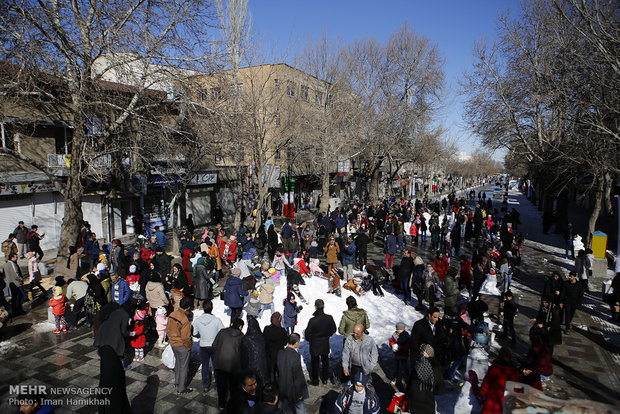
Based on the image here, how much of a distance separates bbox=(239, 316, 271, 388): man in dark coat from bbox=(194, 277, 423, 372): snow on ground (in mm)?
2153

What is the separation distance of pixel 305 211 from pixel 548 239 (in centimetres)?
1928

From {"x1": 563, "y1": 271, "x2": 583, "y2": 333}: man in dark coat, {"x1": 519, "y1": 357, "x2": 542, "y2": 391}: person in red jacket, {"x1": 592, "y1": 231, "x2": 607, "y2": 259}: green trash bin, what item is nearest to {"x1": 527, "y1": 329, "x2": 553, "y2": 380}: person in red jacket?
{"x1": 519, "y1": 357, "x2": 542, "y2": 391}: person in red jacket

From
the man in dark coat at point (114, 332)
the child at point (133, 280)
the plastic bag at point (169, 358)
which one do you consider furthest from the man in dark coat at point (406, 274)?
the man in dark coat at point (114, 332)

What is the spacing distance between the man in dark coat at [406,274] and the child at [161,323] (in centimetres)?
658

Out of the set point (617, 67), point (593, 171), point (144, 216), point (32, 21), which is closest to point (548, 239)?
point (593, 171)

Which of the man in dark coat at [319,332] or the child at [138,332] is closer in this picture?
the man in dark coat at [319,332]

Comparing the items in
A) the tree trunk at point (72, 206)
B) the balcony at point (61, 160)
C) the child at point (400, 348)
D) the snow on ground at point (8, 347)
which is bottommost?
the snow on ground at point (8, 347)

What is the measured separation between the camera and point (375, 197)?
37125 millimetres

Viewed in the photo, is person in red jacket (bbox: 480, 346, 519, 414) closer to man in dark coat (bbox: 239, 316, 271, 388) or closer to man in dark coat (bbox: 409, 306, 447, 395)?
man in dark coat (bbox: 409, 306, 447, 395)

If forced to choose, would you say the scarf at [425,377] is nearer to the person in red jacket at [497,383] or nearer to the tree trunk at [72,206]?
A: the person in red jacket at [497,383]

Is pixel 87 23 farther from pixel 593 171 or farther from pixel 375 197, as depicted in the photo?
pixel 375 197

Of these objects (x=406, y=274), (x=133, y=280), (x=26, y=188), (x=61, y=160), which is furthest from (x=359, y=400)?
(x=61, y=160)

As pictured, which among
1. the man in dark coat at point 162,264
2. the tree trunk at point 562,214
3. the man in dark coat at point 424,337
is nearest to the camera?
the man in dark coat at point 424,337

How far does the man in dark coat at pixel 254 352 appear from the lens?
6.24 metres
